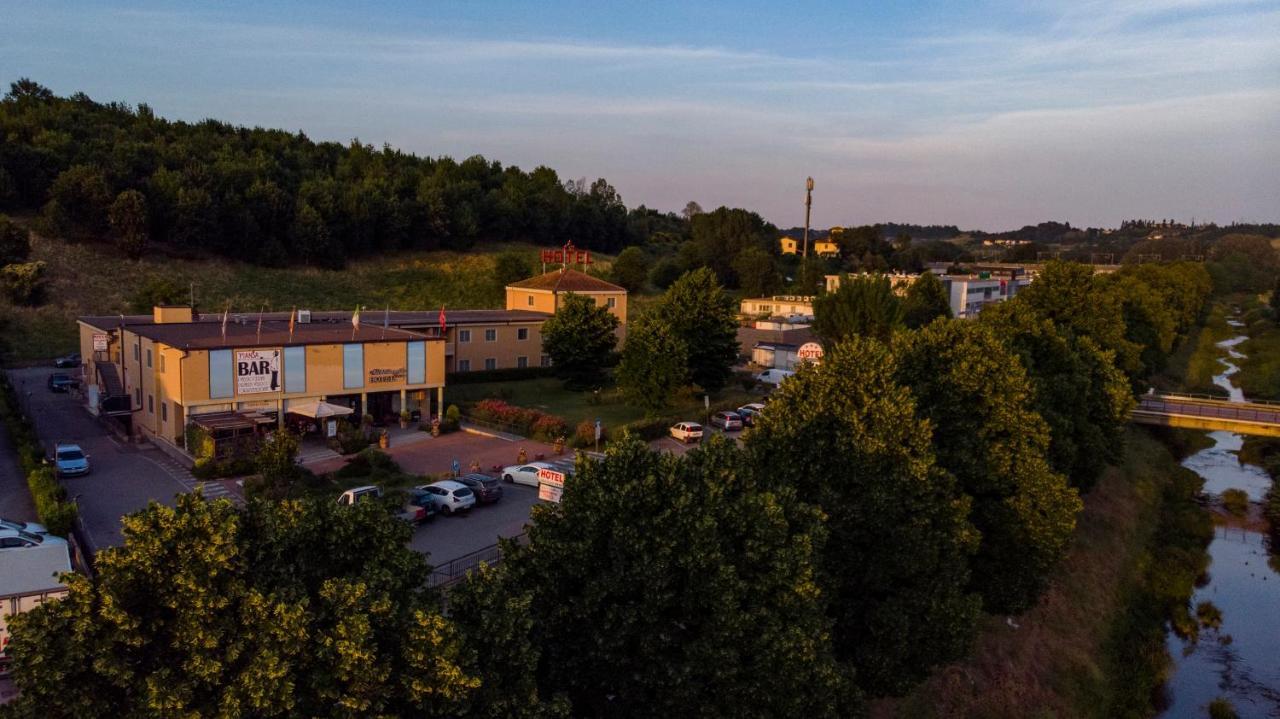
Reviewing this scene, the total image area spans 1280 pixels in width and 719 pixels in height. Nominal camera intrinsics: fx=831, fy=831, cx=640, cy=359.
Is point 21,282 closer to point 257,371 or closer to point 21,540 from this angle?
point 257,371

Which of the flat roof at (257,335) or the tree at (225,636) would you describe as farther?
the flat roof at (257,335)

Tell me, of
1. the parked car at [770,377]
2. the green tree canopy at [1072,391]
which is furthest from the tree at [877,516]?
the parked car at [770,377]

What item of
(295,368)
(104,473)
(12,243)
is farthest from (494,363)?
(12,243)

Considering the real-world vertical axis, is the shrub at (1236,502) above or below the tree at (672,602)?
below

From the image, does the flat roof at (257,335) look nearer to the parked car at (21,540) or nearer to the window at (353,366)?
the window at (353,366)

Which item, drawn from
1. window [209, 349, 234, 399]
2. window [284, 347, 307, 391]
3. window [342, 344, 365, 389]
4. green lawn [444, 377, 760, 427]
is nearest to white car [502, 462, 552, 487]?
green lawn [444, 377, 760, 427]

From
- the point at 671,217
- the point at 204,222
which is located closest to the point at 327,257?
the point at 204,222

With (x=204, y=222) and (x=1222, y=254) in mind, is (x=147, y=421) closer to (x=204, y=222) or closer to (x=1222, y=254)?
(x=204, y=222)
